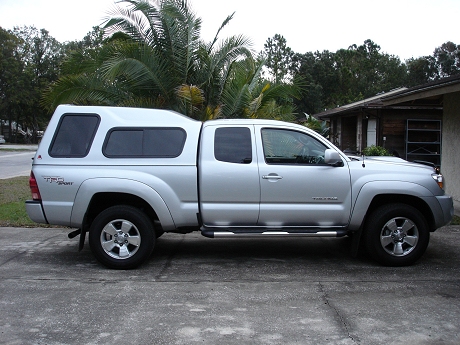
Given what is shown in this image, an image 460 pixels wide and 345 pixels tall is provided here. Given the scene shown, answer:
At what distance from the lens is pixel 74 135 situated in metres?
6.78

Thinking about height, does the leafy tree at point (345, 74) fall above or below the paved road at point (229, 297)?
above

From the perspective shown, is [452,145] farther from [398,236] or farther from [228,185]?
[228,185]

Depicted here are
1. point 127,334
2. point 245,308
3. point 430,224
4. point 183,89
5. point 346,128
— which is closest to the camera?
point 127,334

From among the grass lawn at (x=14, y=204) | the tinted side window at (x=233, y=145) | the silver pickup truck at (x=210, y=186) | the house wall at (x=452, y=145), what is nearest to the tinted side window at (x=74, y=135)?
the silver pickup truck at (x=210, y=186)

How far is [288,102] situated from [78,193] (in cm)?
891

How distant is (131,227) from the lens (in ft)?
21.9

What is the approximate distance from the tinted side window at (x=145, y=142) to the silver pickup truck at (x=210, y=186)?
13mm

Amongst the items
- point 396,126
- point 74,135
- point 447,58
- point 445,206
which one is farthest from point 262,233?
point 447,58

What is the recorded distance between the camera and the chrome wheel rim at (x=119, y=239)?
21.8 feet

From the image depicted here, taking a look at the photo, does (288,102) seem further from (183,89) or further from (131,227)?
(131,227)

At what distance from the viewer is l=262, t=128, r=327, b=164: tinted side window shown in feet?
22.4

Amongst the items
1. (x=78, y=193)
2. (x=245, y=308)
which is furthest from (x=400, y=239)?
(x=78, y=193)

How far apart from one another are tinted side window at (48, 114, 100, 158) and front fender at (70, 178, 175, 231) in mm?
458

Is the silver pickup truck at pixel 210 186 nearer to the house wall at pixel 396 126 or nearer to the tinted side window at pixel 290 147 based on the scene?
the tinted side window at pixel 290 147
